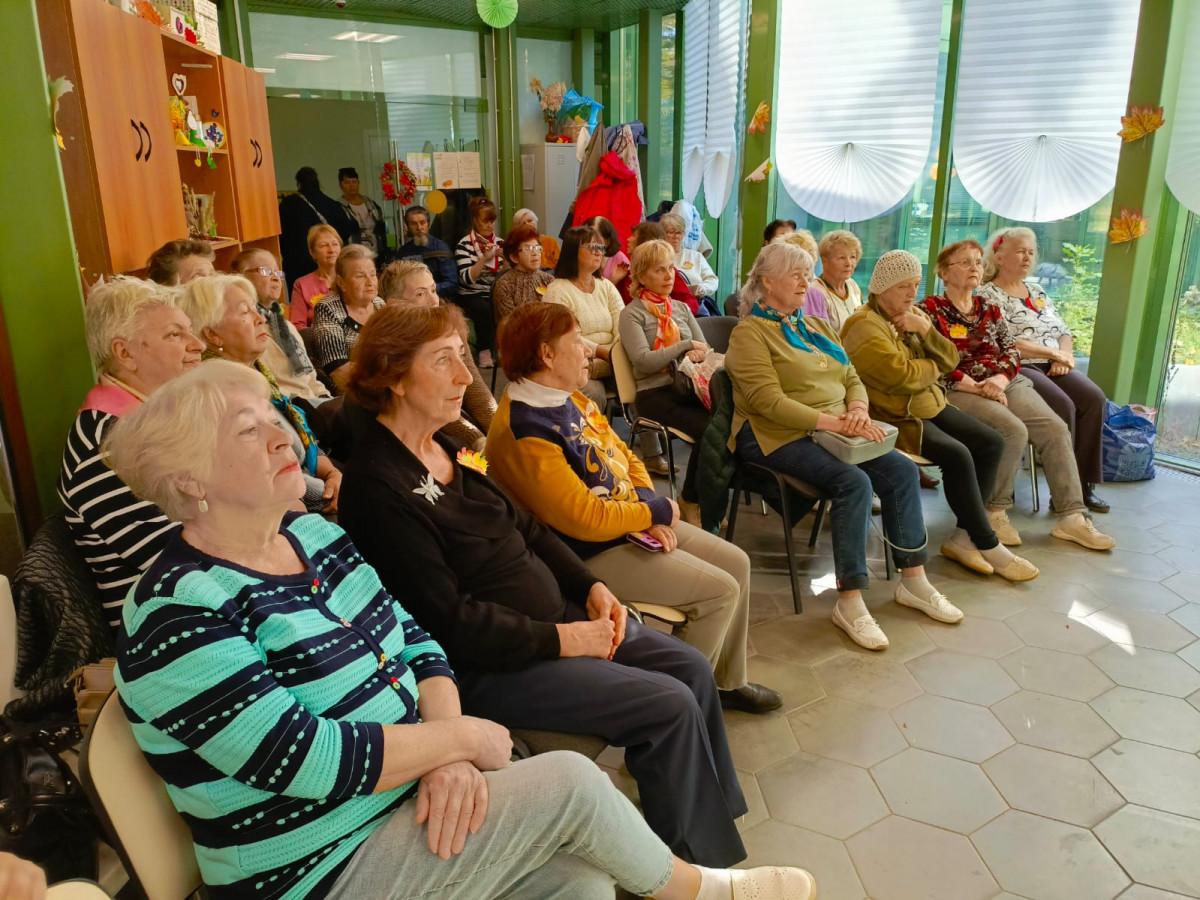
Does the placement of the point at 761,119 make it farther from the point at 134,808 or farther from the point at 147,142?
the point at 134,808

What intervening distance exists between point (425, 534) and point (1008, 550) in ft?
8.96

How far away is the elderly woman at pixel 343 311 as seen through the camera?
3.71 metres

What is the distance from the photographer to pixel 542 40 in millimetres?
8180

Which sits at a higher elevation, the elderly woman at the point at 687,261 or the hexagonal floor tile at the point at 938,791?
the elderly woman at the point at 687,261

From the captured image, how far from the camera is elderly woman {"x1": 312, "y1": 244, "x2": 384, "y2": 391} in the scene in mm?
3715

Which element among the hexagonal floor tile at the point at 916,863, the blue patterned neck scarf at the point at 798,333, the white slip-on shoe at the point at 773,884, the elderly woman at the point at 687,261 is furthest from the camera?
the elderly woman at the point at 687,261

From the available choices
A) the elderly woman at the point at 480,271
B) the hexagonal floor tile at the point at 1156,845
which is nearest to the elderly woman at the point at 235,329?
the hexagonal floor tile at the point at 1156,845

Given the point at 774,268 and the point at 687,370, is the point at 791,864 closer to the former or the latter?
the point at 774,268

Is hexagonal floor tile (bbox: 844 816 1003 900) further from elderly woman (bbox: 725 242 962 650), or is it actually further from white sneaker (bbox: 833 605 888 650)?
elderly woman (bbox: 725 242 962 650)

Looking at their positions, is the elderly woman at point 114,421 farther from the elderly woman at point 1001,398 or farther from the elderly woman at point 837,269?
the elderly woman at point 1001,398

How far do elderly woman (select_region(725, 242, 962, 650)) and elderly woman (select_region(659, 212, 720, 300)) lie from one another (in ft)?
6.95

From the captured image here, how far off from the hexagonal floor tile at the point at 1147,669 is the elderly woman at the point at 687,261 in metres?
3.18

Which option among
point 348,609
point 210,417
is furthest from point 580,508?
point 210,417

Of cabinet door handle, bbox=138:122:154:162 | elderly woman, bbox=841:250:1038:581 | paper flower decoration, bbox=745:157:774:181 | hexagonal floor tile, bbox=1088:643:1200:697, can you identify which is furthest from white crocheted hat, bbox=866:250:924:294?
cabinet door handle, bbox=138:122:154:162
